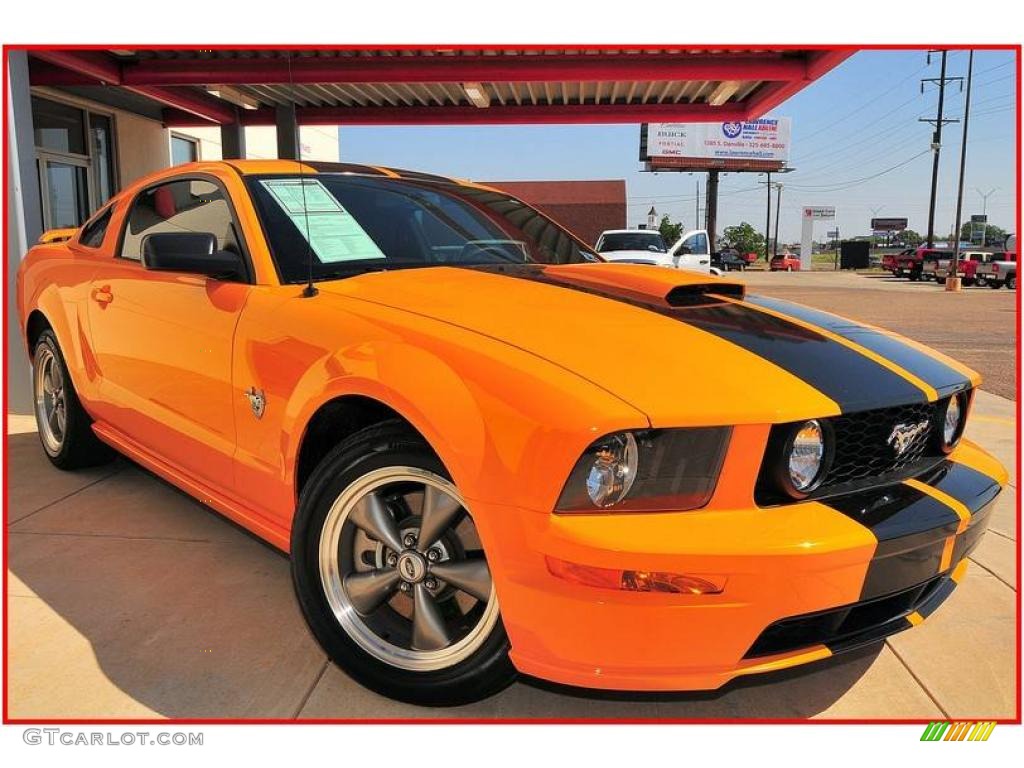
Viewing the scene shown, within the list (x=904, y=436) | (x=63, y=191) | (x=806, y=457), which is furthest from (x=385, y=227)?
(x=63, y=191)

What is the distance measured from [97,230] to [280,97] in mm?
7967

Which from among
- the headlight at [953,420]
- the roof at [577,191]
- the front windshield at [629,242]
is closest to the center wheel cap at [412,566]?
the headlight at [953,420]

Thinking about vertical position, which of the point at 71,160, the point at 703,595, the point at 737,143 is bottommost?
the point at 703,595

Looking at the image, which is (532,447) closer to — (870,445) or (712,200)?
(870,445)

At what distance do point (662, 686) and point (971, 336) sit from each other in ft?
40.9

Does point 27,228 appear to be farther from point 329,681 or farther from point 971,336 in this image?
point 971,336

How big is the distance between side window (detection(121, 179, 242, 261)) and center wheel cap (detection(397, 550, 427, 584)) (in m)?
1.28

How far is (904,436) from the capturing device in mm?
2074

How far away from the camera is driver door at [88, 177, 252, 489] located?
2.71 meters

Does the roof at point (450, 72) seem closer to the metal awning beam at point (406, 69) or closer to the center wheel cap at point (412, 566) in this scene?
the metal awning beam at point (406, 69)

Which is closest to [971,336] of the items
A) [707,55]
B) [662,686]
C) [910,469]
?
[707,55]

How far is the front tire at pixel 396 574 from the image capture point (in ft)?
6.58

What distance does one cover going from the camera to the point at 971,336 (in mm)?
12180

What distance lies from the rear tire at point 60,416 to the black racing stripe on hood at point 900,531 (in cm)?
358
